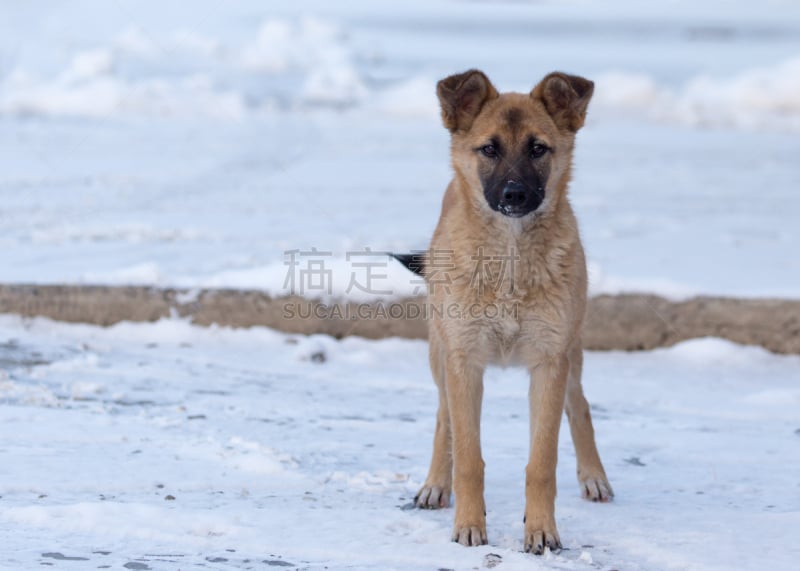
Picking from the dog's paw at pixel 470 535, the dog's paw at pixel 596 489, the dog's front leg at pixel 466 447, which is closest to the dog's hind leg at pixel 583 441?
the dog's paw at pixel 596 489

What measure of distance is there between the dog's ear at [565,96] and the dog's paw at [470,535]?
167 cm

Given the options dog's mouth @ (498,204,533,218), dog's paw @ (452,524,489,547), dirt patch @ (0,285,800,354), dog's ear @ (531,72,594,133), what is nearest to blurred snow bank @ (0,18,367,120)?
dirt patch @ (0,285,800,354)

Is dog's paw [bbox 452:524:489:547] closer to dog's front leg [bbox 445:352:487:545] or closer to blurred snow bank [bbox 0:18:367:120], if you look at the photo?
dog's front leg [bbox 445:352:487:545]

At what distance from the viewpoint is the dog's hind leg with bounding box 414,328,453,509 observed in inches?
162

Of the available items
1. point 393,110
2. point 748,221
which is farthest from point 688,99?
point 748,221

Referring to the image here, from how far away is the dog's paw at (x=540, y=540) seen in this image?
3592 mm

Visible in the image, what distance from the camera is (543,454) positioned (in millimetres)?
3805

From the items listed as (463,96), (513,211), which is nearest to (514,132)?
(463,96)

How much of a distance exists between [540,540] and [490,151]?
1.53m

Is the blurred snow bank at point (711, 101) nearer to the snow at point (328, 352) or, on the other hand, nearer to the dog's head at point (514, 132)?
the snow at point (328, 352)

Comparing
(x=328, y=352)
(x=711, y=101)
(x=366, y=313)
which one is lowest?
(x=328, y=352)

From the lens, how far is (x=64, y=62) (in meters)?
17.8

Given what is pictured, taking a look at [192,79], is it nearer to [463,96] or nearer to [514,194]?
[463,96]

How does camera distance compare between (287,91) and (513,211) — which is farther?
(287,91)
